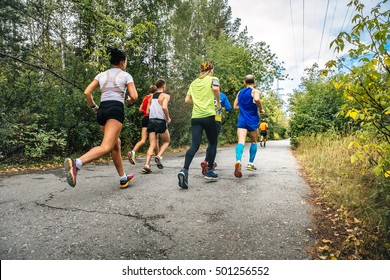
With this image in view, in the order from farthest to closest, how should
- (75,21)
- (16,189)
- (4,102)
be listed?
(75,21) < (4,102) < (16,189)

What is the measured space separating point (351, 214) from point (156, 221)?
7.04ft

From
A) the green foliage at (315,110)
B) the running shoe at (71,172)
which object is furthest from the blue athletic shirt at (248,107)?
the green foliage at (315,110)

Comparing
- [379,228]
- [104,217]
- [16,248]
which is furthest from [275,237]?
[16,248]

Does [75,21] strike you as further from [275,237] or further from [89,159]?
[275,237]

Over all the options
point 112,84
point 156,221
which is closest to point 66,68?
point 112,84

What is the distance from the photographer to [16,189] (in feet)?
13.6

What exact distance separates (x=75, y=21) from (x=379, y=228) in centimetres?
1003

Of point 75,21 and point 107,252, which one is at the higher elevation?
point 75,21

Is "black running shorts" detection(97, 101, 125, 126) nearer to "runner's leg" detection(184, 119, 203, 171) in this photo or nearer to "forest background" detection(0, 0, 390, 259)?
"runner's leg" detection(184, 119, 203, 171)

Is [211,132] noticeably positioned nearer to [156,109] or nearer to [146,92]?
[156,109]

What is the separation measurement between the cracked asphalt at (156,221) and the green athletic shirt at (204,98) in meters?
1.19

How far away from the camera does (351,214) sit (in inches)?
115

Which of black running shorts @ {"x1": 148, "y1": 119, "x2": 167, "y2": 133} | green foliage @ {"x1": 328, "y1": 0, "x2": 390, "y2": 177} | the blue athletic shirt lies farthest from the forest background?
black running shorts @ {"x1": 148, "y1": 119, "x2": 167, "y2": 133}

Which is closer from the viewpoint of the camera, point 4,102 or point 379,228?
point 379,228
